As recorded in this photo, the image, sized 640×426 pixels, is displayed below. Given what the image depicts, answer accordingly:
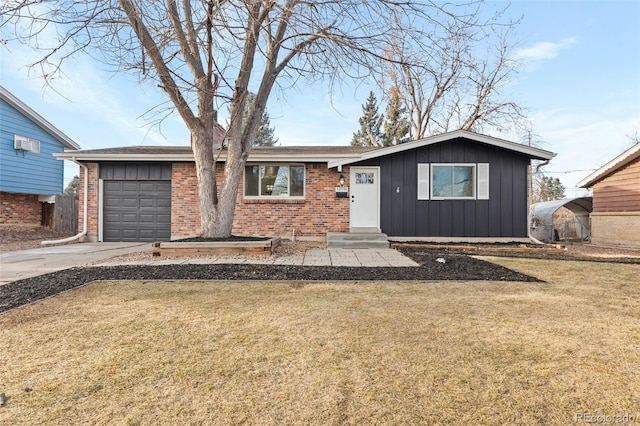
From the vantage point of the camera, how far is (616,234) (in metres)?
10.6

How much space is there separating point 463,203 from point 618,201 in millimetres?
5507

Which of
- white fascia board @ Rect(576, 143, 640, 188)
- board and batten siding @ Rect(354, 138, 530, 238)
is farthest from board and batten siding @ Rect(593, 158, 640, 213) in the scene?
board and batten siding @ Rect(354, 138, 530, 238)

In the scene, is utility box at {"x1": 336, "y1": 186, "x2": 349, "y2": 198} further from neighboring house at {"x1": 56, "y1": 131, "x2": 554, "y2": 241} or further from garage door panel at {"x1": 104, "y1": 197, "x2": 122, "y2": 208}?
garage door panel at {"x1": 104, "y1": 197, "x2": 122, "y2": 208}

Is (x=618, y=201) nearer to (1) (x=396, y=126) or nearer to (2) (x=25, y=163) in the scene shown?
(1) (x=396, y=126)

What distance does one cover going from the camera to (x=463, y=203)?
389 inches

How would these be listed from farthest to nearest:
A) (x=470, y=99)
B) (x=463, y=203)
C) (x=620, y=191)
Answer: (x=470, y=99)
(x=620, y=191)
(x=463, y=203)

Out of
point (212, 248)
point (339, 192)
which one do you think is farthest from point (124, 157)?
point (339, 192)

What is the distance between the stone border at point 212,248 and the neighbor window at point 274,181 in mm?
3918

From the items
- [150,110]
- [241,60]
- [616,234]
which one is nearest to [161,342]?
[150,110]

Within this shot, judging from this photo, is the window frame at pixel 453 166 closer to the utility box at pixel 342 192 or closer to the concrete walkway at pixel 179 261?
the utility box at pixel 342 192

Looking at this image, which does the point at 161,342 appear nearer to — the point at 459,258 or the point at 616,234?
the point at 459,258

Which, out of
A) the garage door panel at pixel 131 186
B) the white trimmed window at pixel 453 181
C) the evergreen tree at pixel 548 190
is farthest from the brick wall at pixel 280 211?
the evergreen tree at pixel 548 190

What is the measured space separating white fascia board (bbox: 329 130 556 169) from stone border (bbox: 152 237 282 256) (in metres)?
4.15

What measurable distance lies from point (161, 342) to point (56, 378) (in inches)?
24.7
